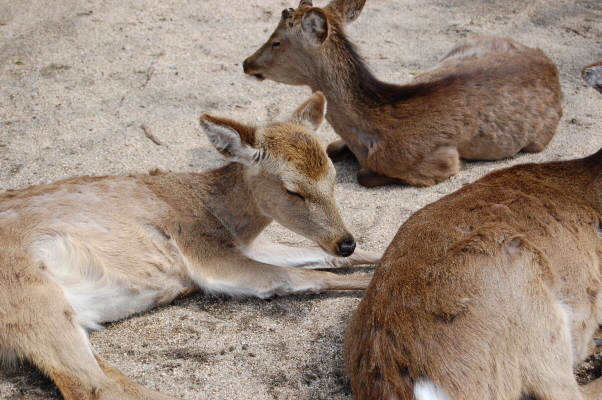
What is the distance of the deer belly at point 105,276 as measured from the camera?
375 cm

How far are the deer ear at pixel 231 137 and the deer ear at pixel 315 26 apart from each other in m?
2.30

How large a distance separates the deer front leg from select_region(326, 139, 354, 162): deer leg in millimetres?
1848

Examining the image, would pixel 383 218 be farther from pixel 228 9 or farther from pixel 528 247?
pixel 228 9

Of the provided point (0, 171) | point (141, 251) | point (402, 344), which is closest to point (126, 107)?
point (0, 171)

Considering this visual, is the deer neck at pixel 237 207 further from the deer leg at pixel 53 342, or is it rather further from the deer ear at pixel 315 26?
the deer ear at pixel 315 26

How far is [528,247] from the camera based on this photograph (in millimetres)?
3084

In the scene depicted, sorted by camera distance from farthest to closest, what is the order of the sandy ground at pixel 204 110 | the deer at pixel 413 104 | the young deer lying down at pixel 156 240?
1. the deer at pixel 413 104
2. the sandy ground at pixel 204 110
3. the young deer lying down at pixel 156 240

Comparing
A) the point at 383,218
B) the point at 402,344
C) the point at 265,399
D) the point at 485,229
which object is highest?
the point at 485,229

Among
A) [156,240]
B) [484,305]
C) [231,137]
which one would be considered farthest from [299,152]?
[484,305]

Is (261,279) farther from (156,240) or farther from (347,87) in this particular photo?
(347,87)

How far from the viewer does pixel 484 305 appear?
2850 millimetres

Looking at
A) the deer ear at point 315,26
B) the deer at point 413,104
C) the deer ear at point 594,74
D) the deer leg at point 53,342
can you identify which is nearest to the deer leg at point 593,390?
the deer ear at point 594,74

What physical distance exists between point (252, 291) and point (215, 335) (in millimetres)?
486

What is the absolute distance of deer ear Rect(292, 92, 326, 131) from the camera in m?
4.60
